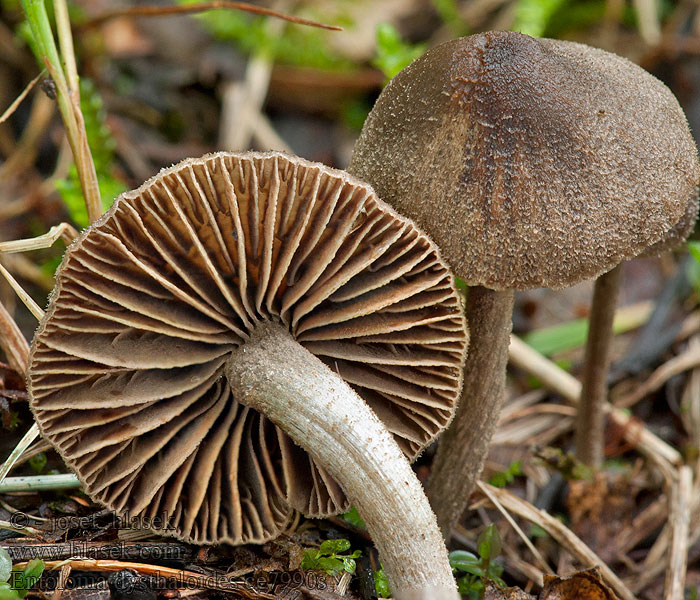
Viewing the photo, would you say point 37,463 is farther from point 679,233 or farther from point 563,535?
point 679,233

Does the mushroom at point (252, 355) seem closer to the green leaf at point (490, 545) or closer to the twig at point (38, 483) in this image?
the twig at point (38, 483)

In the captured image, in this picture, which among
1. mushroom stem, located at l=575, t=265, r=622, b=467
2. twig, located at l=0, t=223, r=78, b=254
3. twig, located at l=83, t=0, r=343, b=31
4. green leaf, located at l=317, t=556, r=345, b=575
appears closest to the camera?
green leaf, located at l=317, t=556, r=345, b=575

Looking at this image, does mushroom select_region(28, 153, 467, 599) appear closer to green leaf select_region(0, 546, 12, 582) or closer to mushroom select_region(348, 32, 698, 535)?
mushroom select_region(348, 32, 698, 535)

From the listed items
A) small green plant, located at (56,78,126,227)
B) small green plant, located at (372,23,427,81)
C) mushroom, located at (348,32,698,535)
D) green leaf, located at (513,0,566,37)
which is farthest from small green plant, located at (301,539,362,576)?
green leaf, located at (513,0,566,37)

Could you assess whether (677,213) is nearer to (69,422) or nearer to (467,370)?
(467,370)

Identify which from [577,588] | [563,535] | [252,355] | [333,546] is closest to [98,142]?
[252,355]

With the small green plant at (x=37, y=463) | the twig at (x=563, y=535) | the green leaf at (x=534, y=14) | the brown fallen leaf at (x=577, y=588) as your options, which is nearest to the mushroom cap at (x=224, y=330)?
the small green plant at (x=37, y=463)

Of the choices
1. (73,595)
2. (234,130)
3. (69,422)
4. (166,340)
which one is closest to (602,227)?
(166,340)
